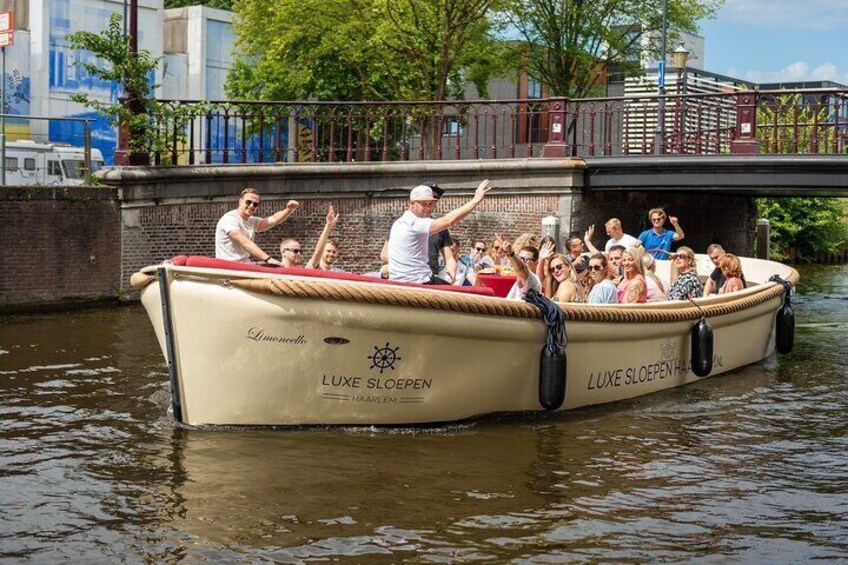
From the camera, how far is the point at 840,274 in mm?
32781

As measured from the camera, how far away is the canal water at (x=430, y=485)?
21.9ft

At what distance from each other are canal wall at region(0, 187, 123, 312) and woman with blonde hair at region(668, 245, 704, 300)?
9.34 meters

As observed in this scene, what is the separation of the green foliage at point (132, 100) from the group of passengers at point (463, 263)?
21.5 ft

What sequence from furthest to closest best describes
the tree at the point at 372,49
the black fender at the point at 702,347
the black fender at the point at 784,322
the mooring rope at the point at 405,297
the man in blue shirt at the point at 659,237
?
the tree at the point at 372,49 < the man in blue shirt at the point at 659,237 < the black fender at the point at 784,322 < the black fender at the point at 702,347 < the mooring rope at the point at 405,297

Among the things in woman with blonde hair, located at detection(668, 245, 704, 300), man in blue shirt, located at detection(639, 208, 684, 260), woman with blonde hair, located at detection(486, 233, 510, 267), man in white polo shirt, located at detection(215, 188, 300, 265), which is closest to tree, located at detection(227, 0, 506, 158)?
man in blue shirt, located at detection(639, 208, 684, 260)

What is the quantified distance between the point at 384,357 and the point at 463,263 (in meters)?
5.97

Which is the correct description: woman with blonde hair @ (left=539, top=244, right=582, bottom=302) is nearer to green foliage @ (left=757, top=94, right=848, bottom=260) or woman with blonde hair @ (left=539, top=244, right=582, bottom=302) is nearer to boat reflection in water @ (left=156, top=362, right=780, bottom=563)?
boat reflection in water @ (left=156, top=362, right=780, bottom=563)

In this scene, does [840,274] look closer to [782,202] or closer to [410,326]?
[782,202]

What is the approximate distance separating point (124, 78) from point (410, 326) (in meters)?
11.7

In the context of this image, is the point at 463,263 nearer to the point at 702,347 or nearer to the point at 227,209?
the point at 702,347

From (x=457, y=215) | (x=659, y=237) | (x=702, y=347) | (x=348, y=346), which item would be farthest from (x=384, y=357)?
(x=659, y=237)

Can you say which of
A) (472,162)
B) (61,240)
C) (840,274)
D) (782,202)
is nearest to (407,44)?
(472,162)

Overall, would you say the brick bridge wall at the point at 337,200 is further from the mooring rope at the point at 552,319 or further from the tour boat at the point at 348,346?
the mooring rope at the point at 552,319

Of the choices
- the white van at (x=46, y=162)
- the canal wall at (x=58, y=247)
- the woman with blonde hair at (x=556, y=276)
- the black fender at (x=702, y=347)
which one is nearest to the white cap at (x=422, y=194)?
the woman with blonde hair at (x=556, y=276)
